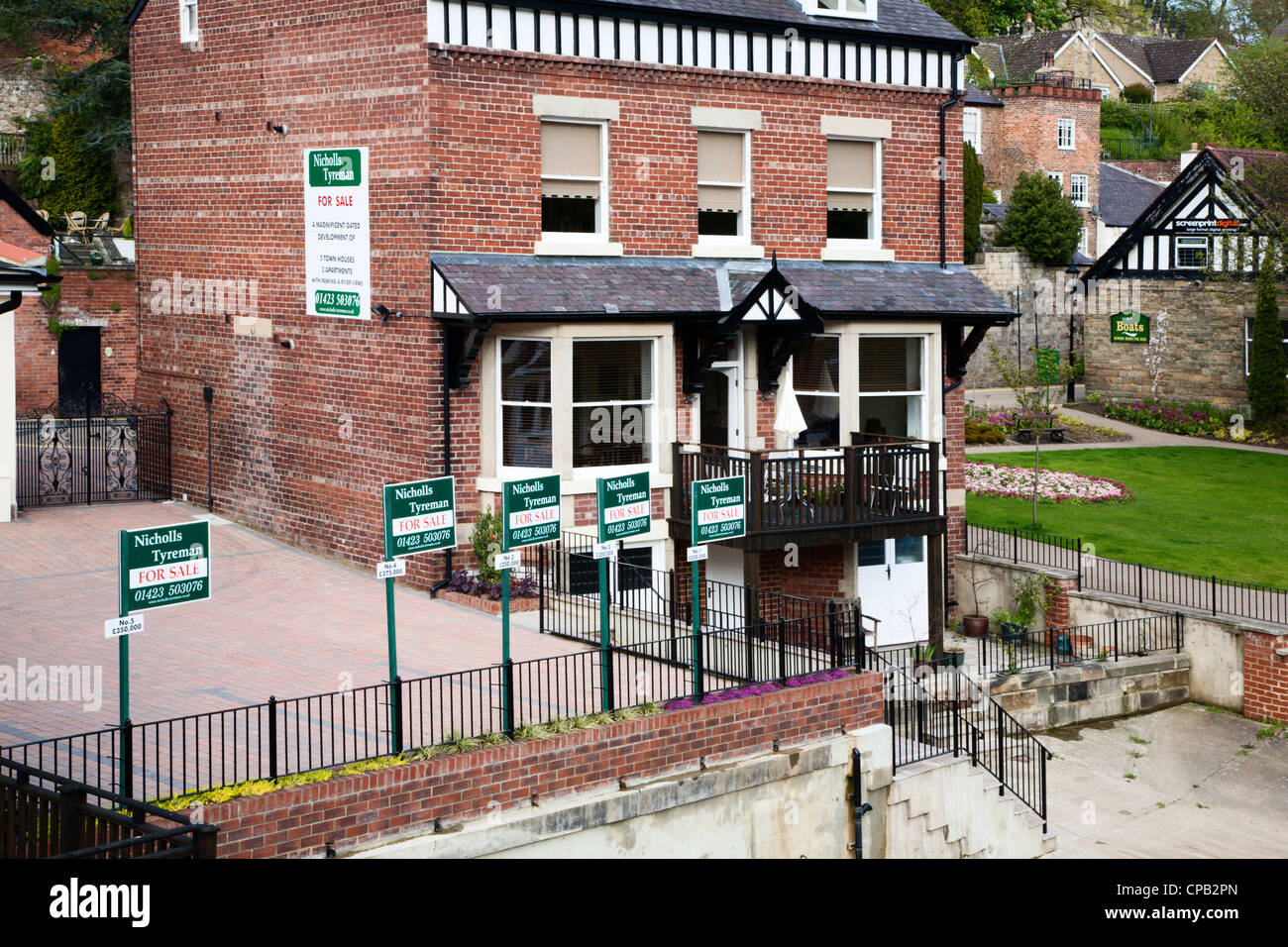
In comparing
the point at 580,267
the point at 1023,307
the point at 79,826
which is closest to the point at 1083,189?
the point at 1023,307

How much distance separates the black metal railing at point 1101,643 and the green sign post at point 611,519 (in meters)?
9.42

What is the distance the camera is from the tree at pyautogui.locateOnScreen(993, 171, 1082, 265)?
2133 inches

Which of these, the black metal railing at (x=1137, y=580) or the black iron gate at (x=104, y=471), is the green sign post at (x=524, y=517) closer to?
the black iron gate at (x=104, y=471)

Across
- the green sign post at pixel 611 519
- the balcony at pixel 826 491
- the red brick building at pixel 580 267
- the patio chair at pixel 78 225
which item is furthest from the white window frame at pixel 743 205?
the patio chair at pixel 78 225

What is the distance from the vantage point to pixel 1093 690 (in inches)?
974

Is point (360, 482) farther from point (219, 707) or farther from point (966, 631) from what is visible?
point (966, 631)

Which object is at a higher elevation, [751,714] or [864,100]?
[864,100]

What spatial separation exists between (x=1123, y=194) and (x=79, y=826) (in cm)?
6317

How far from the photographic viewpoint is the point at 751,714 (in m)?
17.1

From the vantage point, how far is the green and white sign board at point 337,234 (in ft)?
74.8

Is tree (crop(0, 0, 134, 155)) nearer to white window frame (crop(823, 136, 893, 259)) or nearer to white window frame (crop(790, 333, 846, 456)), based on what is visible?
white window frame (crop(823, 136, 893, 259))

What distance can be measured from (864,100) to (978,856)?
11791 millimetres

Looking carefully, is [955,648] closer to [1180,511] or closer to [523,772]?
[1180,511]
